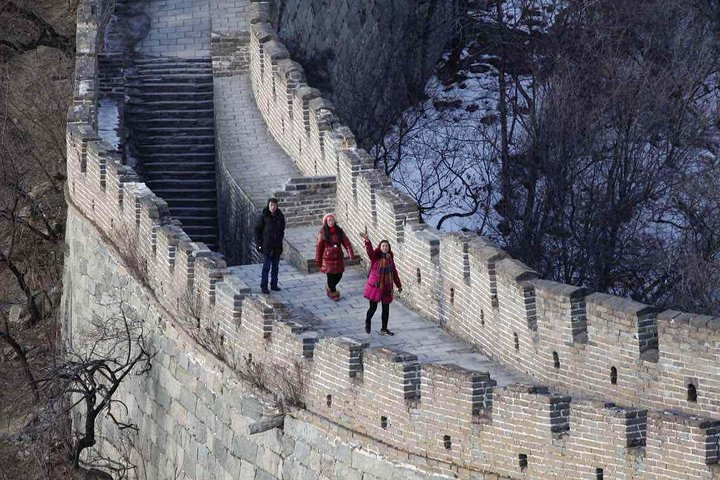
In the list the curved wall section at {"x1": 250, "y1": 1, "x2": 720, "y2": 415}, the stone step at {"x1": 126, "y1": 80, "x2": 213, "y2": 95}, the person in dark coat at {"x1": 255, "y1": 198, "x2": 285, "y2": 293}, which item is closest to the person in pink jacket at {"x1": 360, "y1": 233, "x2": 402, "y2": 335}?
the curved wall section at {"x1": 250, "y1": 1, "x2": 720, "y2": 415}

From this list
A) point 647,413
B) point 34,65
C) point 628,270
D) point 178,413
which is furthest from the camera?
point 34,65

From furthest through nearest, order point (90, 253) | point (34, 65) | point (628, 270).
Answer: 1. point (34, 65)
2. point (628, 270)
3. point (90, 253)

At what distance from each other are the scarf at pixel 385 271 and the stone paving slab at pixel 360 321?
69 centimetres

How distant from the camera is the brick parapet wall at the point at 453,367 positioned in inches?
1331

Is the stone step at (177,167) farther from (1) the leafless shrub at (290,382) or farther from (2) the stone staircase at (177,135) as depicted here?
(1) the leafless shrub at (290,382)

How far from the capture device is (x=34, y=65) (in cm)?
5600

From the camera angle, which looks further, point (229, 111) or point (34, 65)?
point (34, 65)

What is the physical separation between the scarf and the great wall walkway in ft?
2.28

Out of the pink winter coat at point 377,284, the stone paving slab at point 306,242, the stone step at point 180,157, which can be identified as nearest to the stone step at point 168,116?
the stone step at point 180,157

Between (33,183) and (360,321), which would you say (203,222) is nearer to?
(33,183)

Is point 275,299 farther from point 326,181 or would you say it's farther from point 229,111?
point 229,111

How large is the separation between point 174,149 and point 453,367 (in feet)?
43.6

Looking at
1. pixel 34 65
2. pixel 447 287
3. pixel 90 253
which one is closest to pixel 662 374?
pixel 447 287

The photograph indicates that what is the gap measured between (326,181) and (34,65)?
13.9 meters
